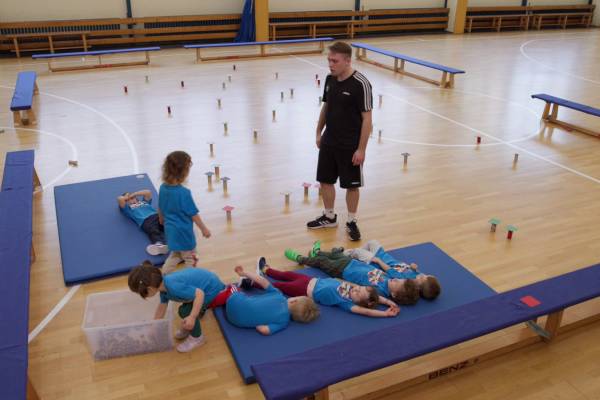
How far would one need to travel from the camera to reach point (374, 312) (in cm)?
325

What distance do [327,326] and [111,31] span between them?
12010 millimetres

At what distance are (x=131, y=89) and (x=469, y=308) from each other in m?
8.18

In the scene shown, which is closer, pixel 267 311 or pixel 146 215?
pixel 267 311

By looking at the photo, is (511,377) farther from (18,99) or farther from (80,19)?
(80,19)

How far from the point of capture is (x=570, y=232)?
15.0 ft

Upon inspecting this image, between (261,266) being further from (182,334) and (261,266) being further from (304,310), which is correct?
(182,334)

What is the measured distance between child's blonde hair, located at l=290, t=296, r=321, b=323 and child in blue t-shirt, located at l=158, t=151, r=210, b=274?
815mm

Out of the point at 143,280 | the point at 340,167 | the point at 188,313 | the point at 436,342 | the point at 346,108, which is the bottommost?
the point at 188,313

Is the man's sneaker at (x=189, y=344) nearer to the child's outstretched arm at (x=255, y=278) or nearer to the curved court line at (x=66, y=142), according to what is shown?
the child's outstretched arm at (x=255, y=278)

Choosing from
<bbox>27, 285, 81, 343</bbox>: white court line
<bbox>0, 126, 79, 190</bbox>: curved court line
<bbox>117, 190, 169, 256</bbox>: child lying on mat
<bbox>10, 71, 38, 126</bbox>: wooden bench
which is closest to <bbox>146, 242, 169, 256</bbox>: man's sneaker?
<bbox>117, 190, 169, 256</bbox>: child lying on mat

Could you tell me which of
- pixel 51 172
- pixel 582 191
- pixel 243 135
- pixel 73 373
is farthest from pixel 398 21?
pixel 73 373

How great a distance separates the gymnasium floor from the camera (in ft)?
9.72

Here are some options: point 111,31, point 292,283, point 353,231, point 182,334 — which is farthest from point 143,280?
point 111,31

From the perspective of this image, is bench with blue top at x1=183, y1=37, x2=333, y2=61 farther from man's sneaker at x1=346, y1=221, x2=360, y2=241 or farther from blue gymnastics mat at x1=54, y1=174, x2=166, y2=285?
man's sneaker at x1=346, y1=221, x2=360, y2=241
